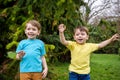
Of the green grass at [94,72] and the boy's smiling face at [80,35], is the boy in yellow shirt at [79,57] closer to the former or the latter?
the boy's smiling face at [80,35]

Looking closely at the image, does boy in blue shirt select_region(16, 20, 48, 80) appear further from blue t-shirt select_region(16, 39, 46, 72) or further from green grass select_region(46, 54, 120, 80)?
green grass select_region(46, 54, 120, 80)

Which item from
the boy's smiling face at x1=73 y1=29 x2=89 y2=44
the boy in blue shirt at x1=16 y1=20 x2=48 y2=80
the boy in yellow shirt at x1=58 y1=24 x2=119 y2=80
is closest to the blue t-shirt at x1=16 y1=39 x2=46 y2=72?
the boy in blue shirt at x1=16 y1=20 x2=48 y2=80

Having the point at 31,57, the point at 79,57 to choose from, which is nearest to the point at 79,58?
the point at 79,57

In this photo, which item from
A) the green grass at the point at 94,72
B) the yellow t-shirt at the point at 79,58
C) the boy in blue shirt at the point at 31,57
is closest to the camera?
the boy in blue shirt at the point at 31,57

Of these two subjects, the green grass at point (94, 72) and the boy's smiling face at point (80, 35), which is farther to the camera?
the green grass at point (94, 72)

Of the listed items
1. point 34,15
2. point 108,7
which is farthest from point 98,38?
point 34,15

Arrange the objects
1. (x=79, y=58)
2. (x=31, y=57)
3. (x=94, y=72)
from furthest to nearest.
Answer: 1. (x=94, y=72)
2. (x=79, y=58)
3. (x=31, y=57)

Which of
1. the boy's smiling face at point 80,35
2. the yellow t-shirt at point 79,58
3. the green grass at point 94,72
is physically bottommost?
the green grass at point 94,72

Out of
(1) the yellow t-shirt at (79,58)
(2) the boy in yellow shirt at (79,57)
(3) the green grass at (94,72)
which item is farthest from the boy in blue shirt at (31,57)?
(3) the green grass at (94,72)

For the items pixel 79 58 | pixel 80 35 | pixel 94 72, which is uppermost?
pixel 80 35

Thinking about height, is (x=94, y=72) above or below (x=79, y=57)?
below

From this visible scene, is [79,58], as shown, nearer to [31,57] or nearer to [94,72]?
[31,57]

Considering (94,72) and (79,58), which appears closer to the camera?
(79,58)

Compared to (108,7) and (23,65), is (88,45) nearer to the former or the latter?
(23,65)
